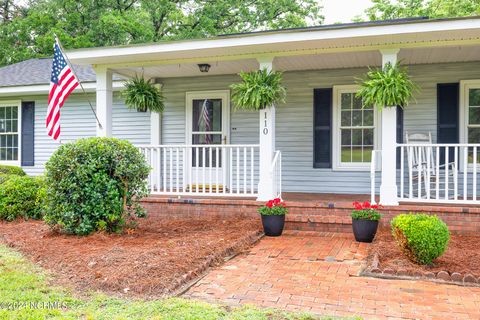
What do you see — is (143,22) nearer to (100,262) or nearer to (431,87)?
(431,87)

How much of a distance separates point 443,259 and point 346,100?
158 inches

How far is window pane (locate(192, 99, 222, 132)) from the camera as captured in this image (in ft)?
28.0

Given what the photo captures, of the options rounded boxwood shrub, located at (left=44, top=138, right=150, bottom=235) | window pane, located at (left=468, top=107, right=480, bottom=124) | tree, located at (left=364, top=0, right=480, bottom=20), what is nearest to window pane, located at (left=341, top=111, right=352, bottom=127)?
window pane, located at (left=468, top=107, right=480, bottom=124)

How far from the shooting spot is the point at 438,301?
10.8 feet

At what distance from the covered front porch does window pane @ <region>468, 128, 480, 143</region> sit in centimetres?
3

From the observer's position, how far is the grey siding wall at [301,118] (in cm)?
734

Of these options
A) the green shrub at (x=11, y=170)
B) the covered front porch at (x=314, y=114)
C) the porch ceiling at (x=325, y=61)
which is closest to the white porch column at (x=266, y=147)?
the covered front porch at (x=314, y=114)

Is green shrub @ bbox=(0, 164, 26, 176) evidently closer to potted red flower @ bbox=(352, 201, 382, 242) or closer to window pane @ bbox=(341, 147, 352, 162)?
window pane @ bbox=(341, 147, 352, 162)

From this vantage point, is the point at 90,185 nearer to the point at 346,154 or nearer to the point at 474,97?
the point at 346,154

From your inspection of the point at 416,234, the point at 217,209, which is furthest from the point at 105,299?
the point at 217,209

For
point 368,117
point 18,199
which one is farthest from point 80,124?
point 368,117

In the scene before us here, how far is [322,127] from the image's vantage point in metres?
7.79

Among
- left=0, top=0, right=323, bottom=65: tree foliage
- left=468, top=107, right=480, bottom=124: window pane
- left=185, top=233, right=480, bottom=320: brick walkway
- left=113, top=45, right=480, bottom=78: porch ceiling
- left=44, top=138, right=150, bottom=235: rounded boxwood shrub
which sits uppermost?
left=0, top=0, right=323, bottom=65: tree foliage

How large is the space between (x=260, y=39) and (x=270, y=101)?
92 centimetres
